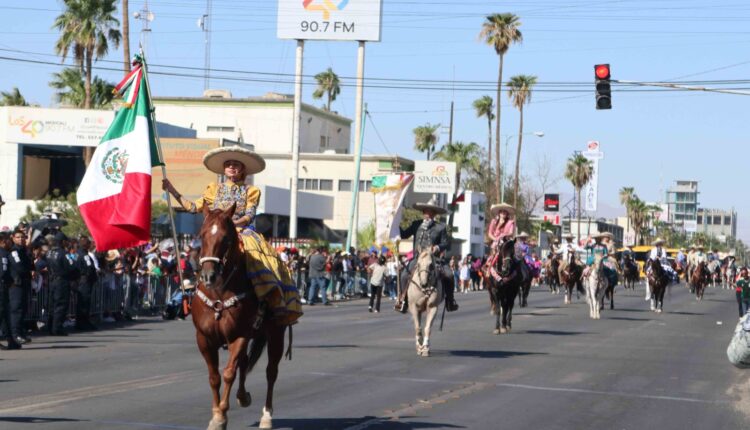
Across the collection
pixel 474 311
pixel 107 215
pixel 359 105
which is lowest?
pixel 474 311

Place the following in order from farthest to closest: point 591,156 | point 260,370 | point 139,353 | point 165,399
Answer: point 591,156 < point 139,353 < point 260,370 < point 165,399

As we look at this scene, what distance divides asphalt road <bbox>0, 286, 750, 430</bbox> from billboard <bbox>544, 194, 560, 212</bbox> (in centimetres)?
8420

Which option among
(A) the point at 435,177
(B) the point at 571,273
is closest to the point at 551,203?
(A) the point at 435,177

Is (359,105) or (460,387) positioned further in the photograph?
(359,105)

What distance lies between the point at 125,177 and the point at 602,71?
61.4 feet

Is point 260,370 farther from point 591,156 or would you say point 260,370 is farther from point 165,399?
point 591,156

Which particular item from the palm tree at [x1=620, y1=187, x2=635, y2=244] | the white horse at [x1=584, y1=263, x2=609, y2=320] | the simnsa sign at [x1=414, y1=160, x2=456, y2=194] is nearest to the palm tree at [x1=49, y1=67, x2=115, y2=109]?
the simnsa sign at [x1=414, y1=160, x2=456, y2=194]

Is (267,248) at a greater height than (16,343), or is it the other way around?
(267,248)

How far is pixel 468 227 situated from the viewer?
94125mm

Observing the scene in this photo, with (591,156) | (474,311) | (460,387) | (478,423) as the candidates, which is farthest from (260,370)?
(591,156)

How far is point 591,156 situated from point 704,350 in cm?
9363

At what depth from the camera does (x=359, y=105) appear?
57.8 m

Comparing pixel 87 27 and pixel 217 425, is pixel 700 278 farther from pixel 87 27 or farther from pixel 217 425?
pixel 217 425

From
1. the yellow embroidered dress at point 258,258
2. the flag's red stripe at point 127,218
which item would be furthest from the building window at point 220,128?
the yellow embroidered dress at point 258,258
